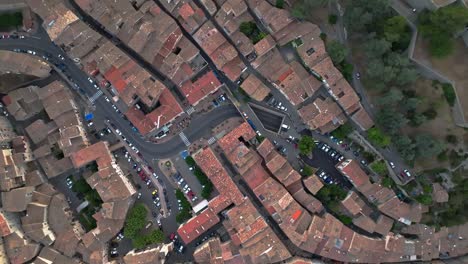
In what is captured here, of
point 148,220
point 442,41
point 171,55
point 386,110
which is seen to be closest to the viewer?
point 442,41

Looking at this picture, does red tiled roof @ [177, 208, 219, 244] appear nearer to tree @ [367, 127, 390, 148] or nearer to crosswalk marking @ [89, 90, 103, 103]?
crosswalk marking @ [89, 90, 103, 103]

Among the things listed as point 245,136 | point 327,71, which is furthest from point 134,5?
point 327,71

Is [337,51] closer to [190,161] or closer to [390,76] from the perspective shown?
[390,76]

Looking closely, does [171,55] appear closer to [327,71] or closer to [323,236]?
[327,71]

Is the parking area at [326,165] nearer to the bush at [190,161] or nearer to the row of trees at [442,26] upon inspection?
the bush at [190,161]

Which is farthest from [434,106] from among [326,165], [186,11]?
[186,11]
